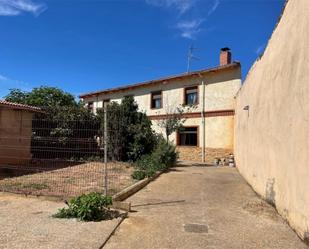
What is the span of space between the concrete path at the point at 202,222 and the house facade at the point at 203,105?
37.0ft

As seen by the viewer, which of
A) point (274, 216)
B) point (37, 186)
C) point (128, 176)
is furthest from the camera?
point (128, 176)

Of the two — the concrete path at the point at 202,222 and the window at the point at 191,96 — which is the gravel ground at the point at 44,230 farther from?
the window at the point at 191,96

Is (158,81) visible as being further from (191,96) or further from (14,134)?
(14,134)

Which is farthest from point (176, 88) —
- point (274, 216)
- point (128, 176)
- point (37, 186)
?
point (274, 216)

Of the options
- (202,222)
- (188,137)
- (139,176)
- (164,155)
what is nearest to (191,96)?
(188,137)

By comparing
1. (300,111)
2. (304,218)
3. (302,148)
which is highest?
(300,111)

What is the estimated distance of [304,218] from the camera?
5445 millimetres

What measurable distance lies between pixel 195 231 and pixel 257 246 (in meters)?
1.13

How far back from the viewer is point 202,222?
667cm

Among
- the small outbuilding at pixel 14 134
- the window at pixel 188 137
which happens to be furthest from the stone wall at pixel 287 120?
the window at pixel 188 137

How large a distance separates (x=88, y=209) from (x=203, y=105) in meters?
17.0

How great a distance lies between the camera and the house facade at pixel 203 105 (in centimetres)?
2130

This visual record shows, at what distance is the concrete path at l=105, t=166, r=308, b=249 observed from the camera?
538 centimetres

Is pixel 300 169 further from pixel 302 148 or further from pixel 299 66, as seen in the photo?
pixel 299 66
